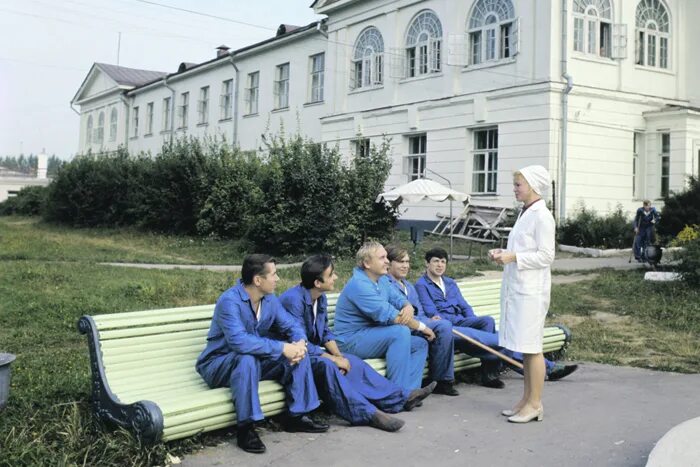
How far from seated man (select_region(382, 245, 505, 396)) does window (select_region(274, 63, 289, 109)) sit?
29983mm

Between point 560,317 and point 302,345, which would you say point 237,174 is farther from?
point 302,345

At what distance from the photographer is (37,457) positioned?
4.25 metres

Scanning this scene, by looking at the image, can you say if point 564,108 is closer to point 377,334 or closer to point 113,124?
point 377,334

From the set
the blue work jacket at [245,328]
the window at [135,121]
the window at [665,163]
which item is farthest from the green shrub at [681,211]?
the window at [135,121]

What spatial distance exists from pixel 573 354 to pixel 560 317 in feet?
9.14

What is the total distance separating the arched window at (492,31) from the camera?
23.9 m

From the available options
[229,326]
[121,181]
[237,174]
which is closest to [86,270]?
[229,326]

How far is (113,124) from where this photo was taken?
177ft

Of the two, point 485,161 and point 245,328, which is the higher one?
point 485,161

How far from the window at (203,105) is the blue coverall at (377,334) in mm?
37627

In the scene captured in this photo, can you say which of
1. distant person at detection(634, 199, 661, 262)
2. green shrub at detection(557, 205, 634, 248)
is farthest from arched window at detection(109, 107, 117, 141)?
distant person at detection(634, 199, 661, 262)

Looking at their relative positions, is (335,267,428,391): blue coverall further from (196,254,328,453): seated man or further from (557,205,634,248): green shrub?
(557,205,634,248): green shrub

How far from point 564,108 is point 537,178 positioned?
18071 millimetres

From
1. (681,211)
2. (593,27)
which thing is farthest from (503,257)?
(593,27)
